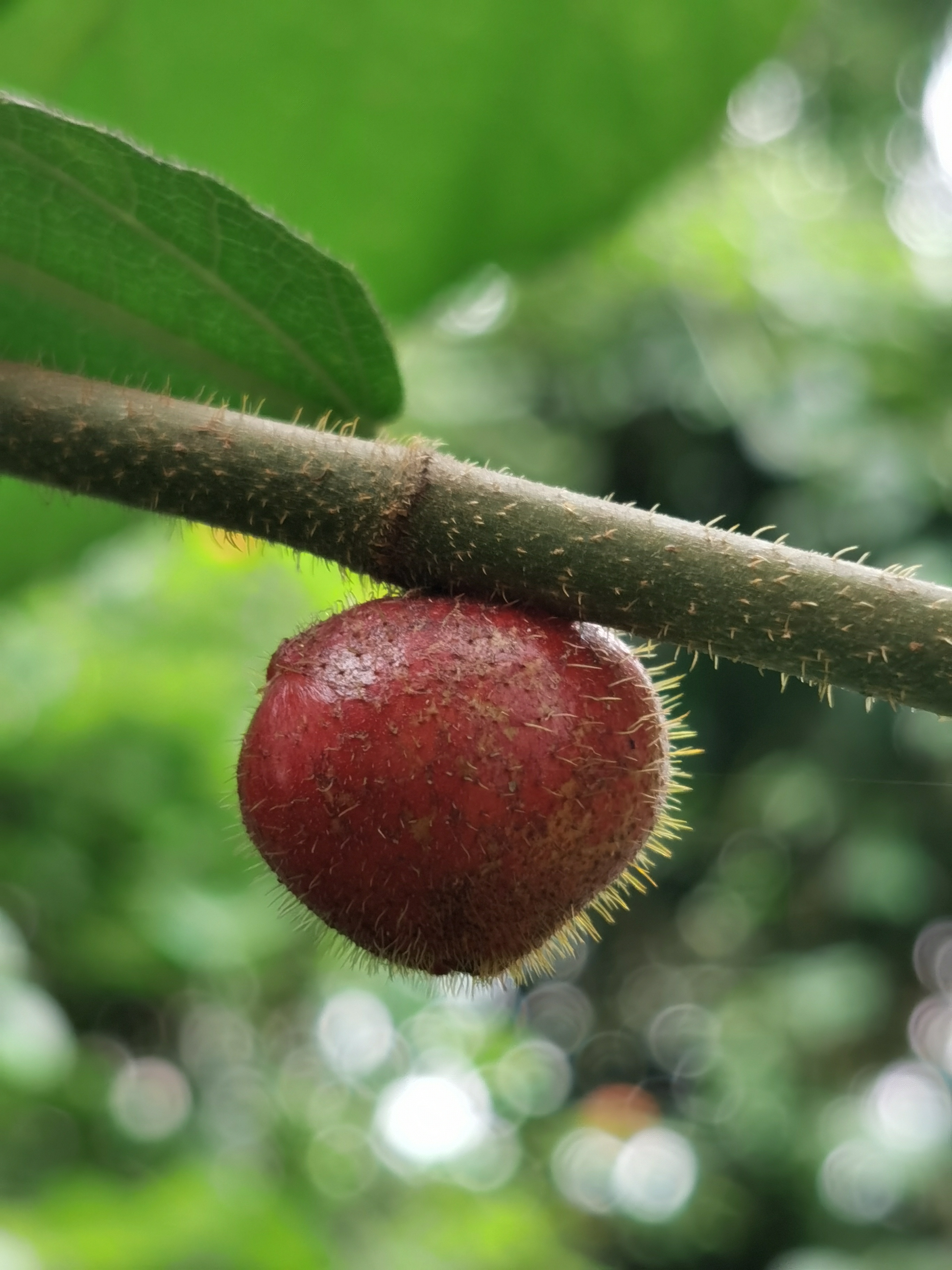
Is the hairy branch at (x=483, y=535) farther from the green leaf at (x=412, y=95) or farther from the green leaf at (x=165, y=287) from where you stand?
the green leaf at (x=412, y=95)

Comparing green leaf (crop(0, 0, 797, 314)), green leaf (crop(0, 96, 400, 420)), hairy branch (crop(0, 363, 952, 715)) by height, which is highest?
green leaf (crop(0, 0, 797, 314))

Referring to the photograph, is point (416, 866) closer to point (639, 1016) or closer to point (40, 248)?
point (40, 248)

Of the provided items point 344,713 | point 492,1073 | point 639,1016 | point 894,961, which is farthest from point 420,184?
point 639,1016

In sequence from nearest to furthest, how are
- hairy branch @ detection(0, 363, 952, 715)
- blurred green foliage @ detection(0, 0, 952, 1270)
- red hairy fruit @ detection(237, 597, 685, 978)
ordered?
1. hairy branch @ detection(0, 363, 952, 715)
2. red hairy fruit @ detection(237, 597, 685, 978)
3. blurred green foliage @ detection(0, 0, 952, 1270)

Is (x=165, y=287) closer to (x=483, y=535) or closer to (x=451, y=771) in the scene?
(x=483, y=535)

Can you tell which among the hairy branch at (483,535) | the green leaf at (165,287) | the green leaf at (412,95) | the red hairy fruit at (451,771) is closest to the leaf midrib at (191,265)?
the green leaf at (165,287)

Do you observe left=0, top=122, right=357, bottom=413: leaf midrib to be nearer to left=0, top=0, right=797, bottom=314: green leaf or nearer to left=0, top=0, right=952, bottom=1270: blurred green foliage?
left=0, top=0, right=952, bottom=1270: blurred green foliage

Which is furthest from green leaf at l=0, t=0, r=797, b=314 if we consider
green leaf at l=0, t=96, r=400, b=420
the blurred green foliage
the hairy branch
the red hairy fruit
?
the red hairy fruit
